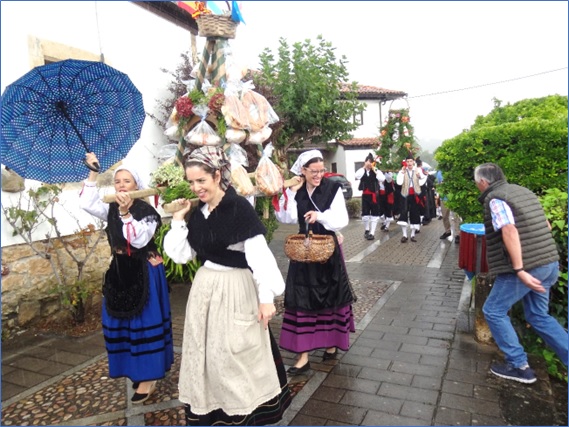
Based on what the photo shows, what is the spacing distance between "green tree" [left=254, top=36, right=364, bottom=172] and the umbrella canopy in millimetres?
5222

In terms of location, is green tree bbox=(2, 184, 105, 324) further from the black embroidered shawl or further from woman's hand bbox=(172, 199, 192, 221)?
the black embroidered shawl

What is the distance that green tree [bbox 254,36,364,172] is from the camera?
8.80 metres

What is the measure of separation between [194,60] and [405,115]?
607 centimetres

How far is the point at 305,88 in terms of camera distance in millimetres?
8828

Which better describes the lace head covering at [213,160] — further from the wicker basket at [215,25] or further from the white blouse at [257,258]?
the wicker basket at [215,25]

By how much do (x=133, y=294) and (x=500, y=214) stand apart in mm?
3031

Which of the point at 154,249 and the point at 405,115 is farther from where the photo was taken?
the point at 405,115

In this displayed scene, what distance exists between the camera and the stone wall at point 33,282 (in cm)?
503

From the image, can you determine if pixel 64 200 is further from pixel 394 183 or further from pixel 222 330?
pixel 394 183

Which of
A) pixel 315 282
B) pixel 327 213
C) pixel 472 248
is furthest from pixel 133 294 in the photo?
pixel 472 248

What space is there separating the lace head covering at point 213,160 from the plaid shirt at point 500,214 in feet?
7.29

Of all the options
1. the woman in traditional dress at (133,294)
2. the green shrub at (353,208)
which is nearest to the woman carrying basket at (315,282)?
the woman in traditional dress at (133,294)

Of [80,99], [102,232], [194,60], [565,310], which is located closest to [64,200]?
[102,232]

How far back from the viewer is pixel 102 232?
5711 millimetres
